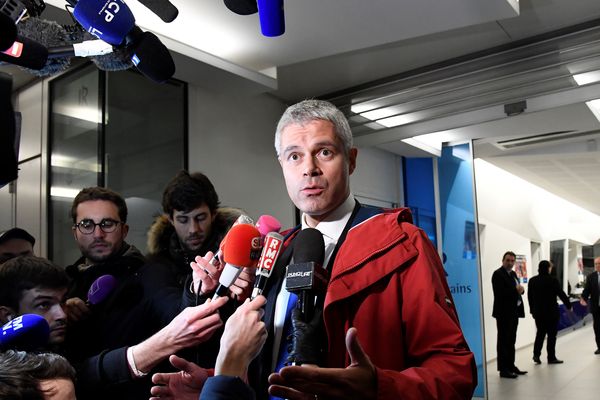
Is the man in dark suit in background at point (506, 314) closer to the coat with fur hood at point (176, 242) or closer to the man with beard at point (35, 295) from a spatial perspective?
the coat with fur hood at point (176, 242)

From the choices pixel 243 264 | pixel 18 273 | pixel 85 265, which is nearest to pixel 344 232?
pixel 243 264

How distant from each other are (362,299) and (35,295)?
3.52 ft

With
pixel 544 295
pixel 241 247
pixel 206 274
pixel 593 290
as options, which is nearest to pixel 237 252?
pixel 241 247

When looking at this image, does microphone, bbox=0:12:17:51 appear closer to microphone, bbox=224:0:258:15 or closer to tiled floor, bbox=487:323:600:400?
microphone, bbox=224:0:258:15

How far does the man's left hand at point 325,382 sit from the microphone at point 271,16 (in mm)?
814

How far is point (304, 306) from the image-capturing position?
4.10 ft

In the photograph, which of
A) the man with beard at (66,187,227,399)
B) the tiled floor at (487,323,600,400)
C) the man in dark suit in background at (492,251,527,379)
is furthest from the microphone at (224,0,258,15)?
the man in dark suit in background at (492,251,527,379)

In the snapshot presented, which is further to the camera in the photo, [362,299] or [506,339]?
[506,339]

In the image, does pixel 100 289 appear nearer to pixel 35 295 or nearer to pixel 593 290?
pixel 35 295

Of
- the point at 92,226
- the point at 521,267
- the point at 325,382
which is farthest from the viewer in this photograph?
the point at 521,267

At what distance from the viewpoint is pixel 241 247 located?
4.64ft

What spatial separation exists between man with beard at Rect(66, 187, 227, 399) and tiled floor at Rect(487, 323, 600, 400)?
18.4 ft

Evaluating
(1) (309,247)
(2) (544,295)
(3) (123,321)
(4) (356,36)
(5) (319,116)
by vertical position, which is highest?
(4) (356,36)

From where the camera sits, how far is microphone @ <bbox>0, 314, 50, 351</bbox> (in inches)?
54.2
